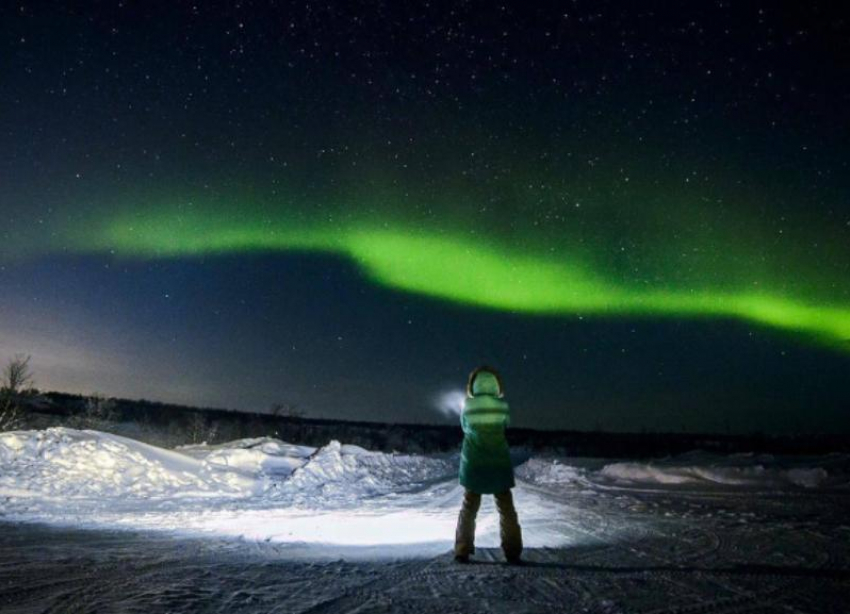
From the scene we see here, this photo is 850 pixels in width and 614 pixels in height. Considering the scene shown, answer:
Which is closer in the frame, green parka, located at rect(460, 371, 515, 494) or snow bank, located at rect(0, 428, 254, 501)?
green parka, located at rect(460, 371, 515, 494)

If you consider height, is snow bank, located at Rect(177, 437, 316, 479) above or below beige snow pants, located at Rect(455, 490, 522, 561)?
below

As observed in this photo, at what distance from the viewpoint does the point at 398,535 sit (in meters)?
7.07

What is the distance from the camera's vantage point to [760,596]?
13.4 ft

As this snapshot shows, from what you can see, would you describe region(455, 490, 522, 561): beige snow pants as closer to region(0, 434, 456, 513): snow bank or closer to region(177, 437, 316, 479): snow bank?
region(0, 434, 456, 513): snow bank

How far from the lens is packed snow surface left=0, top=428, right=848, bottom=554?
7684mm

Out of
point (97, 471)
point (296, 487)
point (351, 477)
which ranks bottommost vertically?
point (351, 477)

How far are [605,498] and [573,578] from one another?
7.60 metres

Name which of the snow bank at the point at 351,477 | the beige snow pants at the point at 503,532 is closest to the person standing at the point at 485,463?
the beige snow pants at the point at 503,532

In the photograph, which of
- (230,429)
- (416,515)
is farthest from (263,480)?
(230,429)

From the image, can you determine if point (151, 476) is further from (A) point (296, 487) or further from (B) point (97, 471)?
(A) point (296, 487)

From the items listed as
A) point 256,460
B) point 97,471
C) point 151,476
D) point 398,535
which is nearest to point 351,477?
point 256,460

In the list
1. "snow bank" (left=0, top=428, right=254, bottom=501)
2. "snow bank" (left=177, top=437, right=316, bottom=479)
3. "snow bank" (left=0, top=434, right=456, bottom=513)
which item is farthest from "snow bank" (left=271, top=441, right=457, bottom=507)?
"snow bank" (left=0, top=428, right=254, bottom=501)

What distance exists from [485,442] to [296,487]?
10.3 metres

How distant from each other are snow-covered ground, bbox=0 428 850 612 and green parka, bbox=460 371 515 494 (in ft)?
2.55
